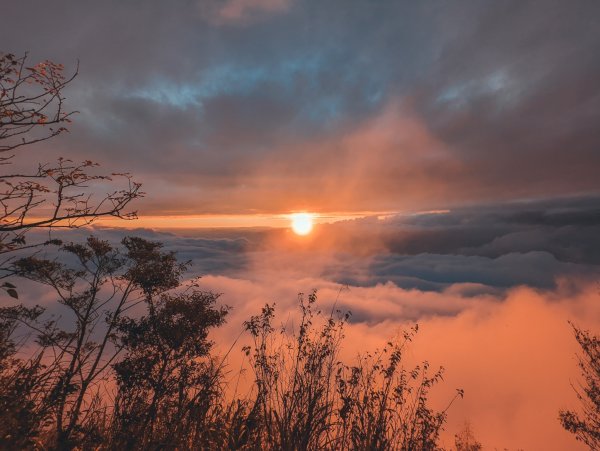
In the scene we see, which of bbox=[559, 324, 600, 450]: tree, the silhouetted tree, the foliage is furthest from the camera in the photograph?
the silhouetted tree

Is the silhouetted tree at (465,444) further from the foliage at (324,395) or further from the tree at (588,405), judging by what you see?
the foliage at (324,395)

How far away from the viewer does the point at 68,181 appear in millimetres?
5477

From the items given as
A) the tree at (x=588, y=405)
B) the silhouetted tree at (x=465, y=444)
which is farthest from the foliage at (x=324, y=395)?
the silhouetted tree at (x=465, y=444)

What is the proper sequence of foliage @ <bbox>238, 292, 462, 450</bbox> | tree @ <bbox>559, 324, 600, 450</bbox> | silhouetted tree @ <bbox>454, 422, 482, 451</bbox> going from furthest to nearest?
silhouetted tree @ <bbox>454, 422, 482, 451</bbox> → tree @ <bbox>559, 324, 600, 450</bbox> → foliage @ <bbox>238, 292, 462, 450</bbox>

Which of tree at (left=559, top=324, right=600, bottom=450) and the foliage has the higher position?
the foliage

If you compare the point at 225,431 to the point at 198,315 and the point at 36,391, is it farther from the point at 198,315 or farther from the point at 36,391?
the point at 198,315

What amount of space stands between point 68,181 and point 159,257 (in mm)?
21106

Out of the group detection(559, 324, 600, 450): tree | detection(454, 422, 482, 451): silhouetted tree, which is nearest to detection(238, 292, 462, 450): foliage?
detection(559, 324, 600, 450): tree

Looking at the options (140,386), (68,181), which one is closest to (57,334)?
(140,386)

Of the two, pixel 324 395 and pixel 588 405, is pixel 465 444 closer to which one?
pixel 588 405

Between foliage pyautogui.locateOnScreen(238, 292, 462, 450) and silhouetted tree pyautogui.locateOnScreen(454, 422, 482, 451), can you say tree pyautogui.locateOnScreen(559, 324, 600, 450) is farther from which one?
foliage pyautogui.locateOnScreen(238, 292, 462, 450)

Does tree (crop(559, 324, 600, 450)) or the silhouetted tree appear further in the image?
the silhouetted tree

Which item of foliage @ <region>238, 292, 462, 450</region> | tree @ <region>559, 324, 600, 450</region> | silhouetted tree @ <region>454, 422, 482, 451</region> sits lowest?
silhouetted tree @ <region>454, 422, 482, 451</region>

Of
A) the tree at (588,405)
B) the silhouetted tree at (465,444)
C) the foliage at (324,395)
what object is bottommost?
the silhouetted tree at (465,444)
